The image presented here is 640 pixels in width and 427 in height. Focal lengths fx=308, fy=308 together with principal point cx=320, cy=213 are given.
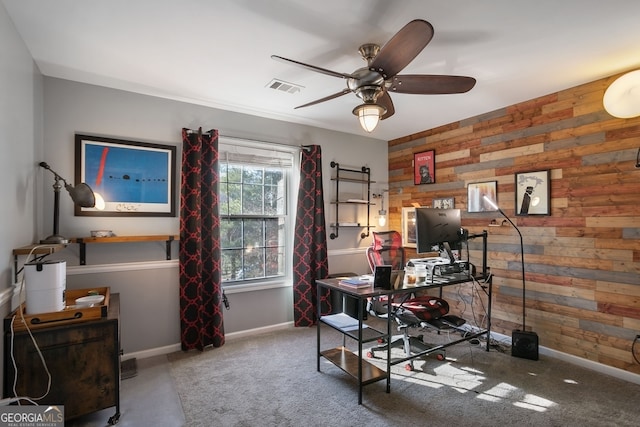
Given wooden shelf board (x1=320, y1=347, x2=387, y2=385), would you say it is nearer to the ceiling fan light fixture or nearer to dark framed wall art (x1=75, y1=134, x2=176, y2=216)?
the ceiling fan light fixture

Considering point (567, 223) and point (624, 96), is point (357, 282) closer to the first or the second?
point (567, 223)

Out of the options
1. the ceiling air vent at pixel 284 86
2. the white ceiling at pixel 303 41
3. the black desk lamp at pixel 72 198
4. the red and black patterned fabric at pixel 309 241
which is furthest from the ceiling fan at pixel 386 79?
the black desk lamp at pixel 72 198

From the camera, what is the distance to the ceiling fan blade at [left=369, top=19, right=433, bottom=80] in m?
1.46

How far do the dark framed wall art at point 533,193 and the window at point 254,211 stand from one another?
8.25 ft

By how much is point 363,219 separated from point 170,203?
254 cm

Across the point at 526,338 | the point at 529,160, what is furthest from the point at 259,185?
the point at 526,338

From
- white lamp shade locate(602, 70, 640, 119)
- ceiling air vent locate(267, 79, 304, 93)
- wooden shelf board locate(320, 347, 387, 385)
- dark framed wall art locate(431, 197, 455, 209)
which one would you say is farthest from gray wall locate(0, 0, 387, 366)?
white lamp shade locate(602, 70, 640, 119)

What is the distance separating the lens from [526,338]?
2869mm

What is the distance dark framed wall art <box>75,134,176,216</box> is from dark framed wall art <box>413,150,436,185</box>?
10.0 feet

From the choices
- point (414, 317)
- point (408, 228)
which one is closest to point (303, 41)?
point (414, 317)

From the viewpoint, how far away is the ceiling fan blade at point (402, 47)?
1457 mm

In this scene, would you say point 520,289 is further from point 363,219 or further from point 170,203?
point 170,203

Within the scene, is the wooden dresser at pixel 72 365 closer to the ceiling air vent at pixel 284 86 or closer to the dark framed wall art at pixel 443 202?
the ceiling air vent at pixel 284 86

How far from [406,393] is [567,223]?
85.0 inches
